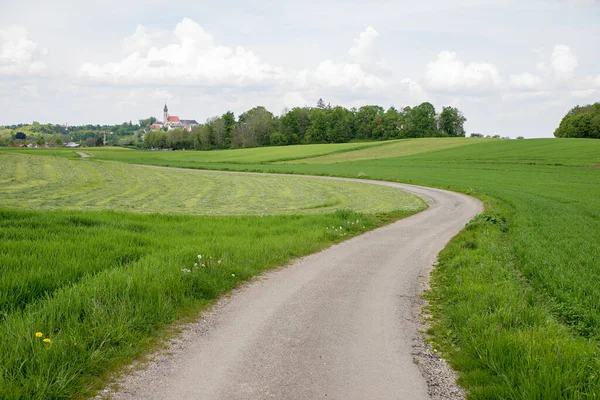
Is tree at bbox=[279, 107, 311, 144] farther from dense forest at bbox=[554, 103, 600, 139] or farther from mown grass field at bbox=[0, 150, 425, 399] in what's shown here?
mown grass field at bbox=[0, 150, 425, 399]

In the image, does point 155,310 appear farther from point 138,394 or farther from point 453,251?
point 453,251

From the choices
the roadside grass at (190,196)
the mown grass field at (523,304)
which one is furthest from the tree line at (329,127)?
the mown grass field at (523,304)

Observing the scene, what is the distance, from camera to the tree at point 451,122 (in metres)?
145

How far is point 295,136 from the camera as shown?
5876 inches

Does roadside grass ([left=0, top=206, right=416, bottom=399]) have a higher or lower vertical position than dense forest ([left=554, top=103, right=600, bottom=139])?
lower

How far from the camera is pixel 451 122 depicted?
146 m

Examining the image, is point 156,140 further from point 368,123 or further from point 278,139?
point 368,123

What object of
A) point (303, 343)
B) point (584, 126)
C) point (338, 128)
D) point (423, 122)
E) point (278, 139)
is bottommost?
point (303, 343)

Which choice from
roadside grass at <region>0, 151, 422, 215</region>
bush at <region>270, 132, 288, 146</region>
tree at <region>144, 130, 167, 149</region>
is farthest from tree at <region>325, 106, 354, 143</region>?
roadside grass at <region>0, 151, 422, 215</region>

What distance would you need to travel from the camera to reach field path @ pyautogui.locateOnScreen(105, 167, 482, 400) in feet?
16.1

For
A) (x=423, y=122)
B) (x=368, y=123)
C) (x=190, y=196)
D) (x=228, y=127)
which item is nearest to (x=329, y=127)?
(x=368, y=123)

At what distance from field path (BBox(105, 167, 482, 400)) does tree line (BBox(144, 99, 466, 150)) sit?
136 metres

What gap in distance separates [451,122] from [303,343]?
150585 mm

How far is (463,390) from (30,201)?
23.3 metres
